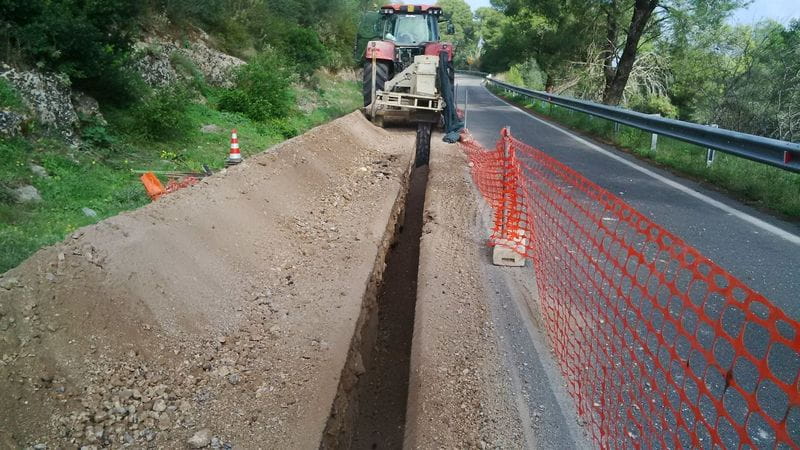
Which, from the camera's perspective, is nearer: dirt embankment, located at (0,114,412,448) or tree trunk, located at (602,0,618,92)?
dirt embankment, located at (0,114,412,448)

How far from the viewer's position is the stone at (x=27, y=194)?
5637 millimetres

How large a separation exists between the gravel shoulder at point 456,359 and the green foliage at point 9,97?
5054mm

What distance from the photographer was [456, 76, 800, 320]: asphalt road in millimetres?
4539

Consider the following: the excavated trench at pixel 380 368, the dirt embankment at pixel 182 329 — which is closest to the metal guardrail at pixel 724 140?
the excavated trench at pixel 380 368

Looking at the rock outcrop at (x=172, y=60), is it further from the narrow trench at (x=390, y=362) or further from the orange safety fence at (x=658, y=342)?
the orange safety fence at (x=658, y=342)

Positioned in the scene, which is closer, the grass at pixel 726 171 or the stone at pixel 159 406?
the stone at pixel 159 406

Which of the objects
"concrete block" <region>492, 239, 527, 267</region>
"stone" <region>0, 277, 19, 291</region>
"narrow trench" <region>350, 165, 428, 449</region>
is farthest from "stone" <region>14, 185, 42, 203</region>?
"concrete block" <region>492, 239, 527, 267</region>

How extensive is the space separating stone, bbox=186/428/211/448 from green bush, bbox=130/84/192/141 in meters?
6.28

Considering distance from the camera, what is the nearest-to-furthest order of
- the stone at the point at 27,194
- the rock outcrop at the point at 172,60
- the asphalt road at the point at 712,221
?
1. the asphalt road at the point at 712,221
2. the stone at the point at 27,194
3. the rock outcrop at the point at 172,60

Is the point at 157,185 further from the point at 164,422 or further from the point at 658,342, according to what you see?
the point at 658,342

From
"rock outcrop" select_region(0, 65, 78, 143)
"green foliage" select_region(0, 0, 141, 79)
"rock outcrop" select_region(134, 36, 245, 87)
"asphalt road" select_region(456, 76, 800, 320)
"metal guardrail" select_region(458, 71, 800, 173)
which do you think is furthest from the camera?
"rock outcrop" select_region(134, 36, 245, 87)

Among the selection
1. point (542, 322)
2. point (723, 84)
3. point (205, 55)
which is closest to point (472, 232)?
point (542, 322)

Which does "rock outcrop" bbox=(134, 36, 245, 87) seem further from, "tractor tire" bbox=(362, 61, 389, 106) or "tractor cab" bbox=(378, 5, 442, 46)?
"tractor cab" bbox=(378, 5, 442, 46)

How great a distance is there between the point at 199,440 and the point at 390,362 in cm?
203
